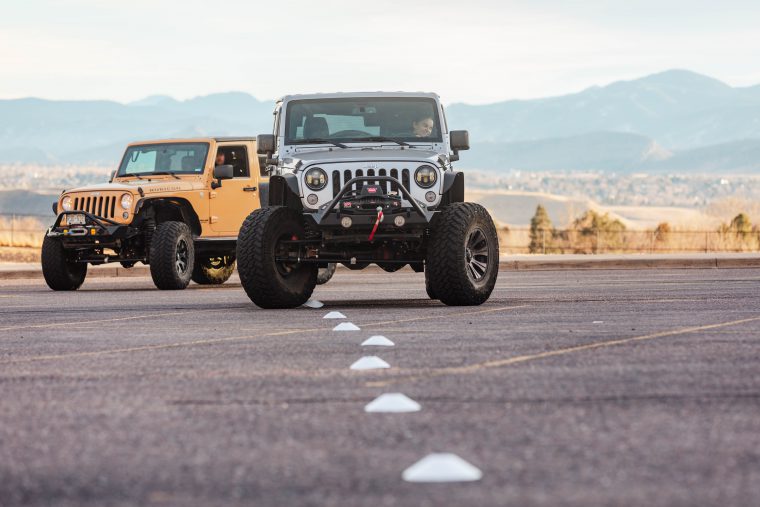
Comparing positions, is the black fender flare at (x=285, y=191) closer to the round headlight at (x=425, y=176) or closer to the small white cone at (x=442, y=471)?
the round headlight at (x=425, y=176)

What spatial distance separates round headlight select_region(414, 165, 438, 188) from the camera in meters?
14.2

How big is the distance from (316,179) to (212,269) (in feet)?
27.1

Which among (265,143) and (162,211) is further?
(162,211)

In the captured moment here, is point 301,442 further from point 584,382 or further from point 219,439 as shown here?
point 584,382

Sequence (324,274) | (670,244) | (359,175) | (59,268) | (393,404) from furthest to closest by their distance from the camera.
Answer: (670,244), (324,274), (59,268), (359,175), (393,404)

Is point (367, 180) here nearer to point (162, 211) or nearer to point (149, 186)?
point (149, 186)

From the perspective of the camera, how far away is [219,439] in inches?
223

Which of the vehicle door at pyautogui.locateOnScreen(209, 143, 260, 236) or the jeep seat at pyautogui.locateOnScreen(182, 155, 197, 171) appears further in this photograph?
the jeep seat at pyautogui.locateOnScreen(182, 155, 197, 171)

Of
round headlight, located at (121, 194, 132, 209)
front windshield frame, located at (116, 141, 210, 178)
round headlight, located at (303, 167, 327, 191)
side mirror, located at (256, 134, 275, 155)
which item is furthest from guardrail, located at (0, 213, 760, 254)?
round headlight, located at (303, 167, 327, 191)

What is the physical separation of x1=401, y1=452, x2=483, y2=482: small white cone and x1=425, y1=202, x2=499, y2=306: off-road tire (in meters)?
8.75

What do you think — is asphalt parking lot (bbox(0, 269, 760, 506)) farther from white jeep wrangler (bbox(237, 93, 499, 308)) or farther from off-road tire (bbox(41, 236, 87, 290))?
off-road tire (bbox(41, 236, 87, 290))

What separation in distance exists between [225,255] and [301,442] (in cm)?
1535

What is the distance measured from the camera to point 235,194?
20.3 meters

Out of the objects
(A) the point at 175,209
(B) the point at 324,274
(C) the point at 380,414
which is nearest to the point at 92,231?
(A) the point at 175,209
